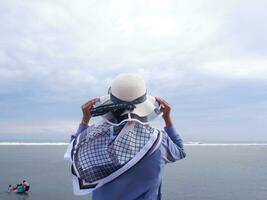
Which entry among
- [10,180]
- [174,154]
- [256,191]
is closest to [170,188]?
[256,191]

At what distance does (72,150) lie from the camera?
2500mm

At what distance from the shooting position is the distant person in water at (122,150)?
2387mm

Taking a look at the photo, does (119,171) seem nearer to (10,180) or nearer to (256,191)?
(256,191)

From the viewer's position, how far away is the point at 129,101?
7.97ft

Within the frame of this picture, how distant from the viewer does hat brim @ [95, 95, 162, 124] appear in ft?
7.91

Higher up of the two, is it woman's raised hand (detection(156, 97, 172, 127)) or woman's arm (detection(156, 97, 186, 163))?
woman's raised hand (detection(156, 97, 172, 127))

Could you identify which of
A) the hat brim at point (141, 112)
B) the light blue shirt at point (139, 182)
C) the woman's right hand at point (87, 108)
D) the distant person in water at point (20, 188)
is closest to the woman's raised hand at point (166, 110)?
the hat brim at point (141, 112)

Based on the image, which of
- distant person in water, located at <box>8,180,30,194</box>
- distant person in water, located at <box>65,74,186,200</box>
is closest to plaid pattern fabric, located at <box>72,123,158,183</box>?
distant person in water, located at <box>65,74,186,200</box>

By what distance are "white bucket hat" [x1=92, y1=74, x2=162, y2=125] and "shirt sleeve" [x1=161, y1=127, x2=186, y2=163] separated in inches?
7.9

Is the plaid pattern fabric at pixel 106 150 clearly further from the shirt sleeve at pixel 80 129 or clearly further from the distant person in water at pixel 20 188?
the distant person in water at pixel 20 188

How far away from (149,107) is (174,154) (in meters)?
0.39

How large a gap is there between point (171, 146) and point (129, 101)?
1.40 ft

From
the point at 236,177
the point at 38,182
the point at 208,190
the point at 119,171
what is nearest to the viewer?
the point at 119,171

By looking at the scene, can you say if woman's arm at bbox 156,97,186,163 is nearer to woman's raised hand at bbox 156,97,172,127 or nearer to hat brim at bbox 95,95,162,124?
woman's raised hand at bbox 156,97,172,127
